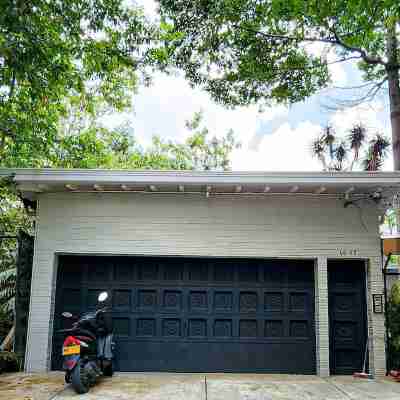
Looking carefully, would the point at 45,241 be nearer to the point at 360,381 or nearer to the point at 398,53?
the point at 360,381

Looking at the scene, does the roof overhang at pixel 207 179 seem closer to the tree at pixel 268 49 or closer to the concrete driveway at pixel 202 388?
the concrete driveway at pixel 202 388

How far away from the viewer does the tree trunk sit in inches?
366

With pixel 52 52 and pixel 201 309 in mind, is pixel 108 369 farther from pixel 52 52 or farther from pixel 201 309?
pixel 52 52

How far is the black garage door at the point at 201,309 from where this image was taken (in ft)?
21.3

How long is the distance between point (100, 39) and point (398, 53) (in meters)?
6.99

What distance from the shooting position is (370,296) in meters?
6.50

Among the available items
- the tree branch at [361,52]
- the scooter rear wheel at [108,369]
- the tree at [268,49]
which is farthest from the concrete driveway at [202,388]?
the tree branch at [361,52]

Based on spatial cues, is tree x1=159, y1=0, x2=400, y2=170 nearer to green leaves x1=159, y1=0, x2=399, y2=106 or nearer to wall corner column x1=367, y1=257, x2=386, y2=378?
green leaves x1=159, y1=0, x2=399, y2=106

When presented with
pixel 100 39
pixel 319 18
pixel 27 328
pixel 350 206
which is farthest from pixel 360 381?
pixel 100 39

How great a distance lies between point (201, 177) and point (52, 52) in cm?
293

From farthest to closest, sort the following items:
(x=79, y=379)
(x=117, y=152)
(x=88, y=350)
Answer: (x=117, y=152), (x=88, y=350), (x=79, y=379)

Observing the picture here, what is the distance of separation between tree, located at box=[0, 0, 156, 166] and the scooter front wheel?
13.1ft

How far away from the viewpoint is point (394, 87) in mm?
9680

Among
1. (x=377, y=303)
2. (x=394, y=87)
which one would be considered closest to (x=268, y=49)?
(x=394, y=87)
